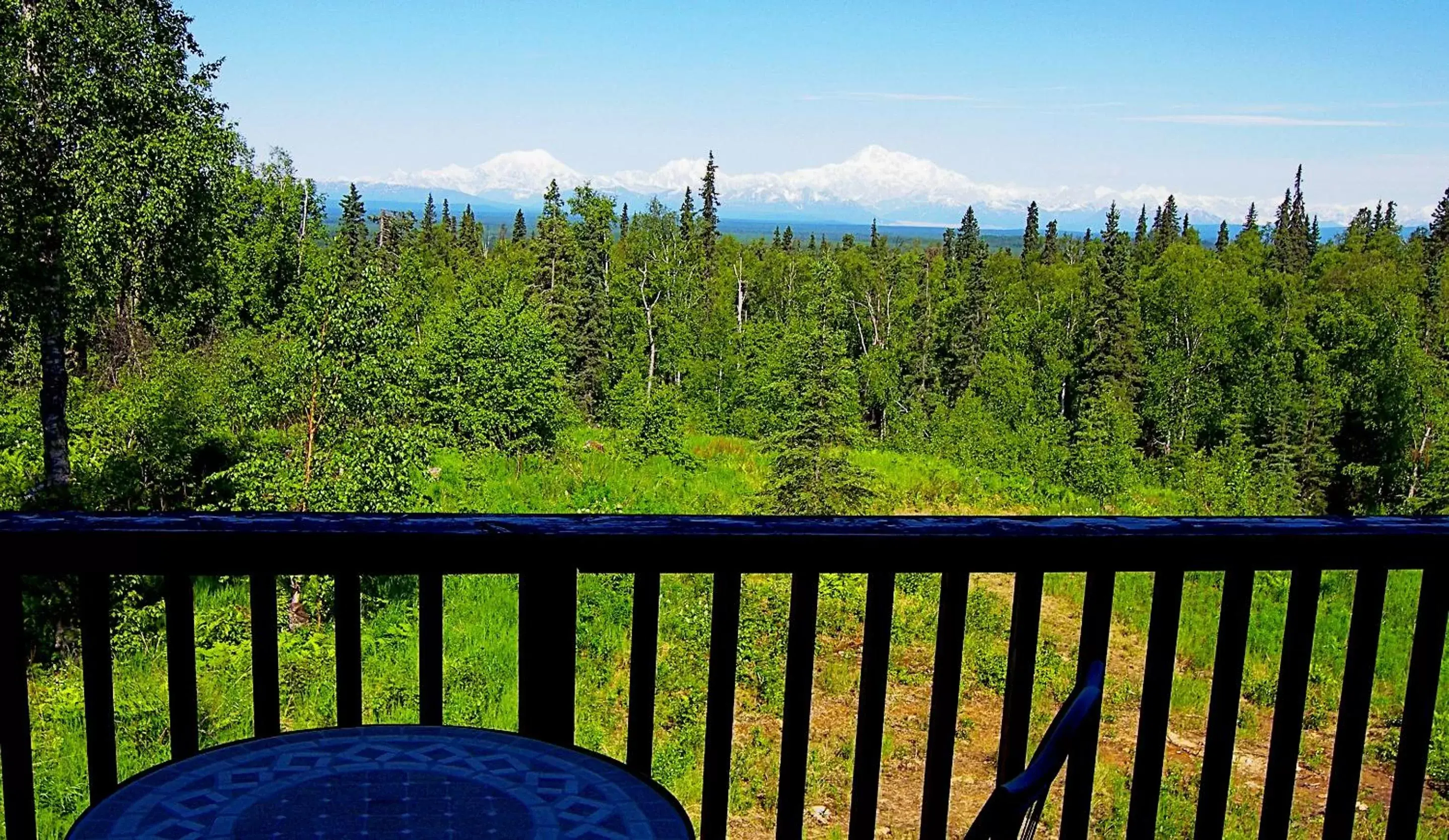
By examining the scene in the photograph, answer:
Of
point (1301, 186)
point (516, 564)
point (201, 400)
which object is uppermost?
point (1301, 186)

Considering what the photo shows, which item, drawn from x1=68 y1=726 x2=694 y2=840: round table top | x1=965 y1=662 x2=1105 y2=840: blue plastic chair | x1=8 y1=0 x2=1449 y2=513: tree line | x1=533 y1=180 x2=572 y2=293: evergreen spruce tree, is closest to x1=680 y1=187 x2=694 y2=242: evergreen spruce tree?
x1=8 y1=0 x2=1449 y2=513: tree line

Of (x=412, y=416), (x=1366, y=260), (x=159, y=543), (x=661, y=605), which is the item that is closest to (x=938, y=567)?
(x=159, y=543)

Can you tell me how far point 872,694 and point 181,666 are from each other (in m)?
0.97

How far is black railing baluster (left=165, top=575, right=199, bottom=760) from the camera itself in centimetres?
145

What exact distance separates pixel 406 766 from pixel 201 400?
14.8m

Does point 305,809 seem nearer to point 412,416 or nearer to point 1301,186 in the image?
point 412,416

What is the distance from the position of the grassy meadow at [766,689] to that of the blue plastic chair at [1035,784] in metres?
4.22

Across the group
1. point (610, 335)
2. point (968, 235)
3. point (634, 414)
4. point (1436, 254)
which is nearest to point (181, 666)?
point (634, 414)

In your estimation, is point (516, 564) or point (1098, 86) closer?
point (516, 564)

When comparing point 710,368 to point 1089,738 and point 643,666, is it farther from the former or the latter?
point 1089,738

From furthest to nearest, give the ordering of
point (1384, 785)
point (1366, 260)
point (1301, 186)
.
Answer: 1. point (1301, 186)
2. point (1366, 260)
3. point (1384, 785)

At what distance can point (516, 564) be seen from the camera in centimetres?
145

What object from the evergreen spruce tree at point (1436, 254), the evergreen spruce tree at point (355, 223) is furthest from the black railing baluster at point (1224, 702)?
the evergreen spruce tree at point (355, 223)

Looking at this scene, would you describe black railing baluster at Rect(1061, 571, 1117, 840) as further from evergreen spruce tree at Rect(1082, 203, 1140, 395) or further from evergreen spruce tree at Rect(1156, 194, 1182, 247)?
evergreen spruce tree at Rect(1156, 194, 1182, 247)
